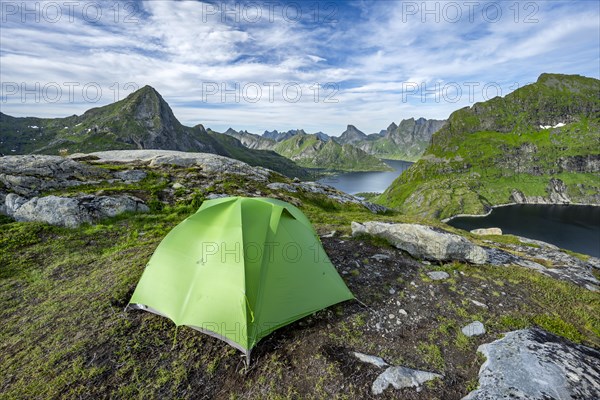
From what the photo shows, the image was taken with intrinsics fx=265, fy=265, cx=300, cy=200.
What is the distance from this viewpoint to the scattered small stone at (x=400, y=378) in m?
5.99

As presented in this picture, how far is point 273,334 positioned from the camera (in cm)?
765

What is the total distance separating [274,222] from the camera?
9289 mm

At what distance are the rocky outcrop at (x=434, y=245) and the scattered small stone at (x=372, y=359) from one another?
703 centimetres

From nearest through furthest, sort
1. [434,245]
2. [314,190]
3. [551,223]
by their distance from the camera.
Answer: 1. [434,245]
2. [314,190]
3. [551,223]

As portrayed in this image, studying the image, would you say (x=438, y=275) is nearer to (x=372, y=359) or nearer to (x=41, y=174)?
(x=372, y=359)

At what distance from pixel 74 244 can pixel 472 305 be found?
724 inches

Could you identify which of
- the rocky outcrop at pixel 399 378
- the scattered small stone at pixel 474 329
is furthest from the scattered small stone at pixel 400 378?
the scattered small stone at pixel 474 329

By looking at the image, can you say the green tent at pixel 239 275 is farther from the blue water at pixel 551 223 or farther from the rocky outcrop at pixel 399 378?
the blue water at pixel 551 223

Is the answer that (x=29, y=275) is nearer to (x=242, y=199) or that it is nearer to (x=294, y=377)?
(x=242, y=199)

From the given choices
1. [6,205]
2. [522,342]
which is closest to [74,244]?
[6,205]

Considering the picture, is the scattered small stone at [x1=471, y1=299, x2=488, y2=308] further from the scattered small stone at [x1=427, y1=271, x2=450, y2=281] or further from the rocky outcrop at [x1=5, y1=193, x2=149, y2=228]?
the rocky outcrop at [x1=5, y1=193, x2=149, y2=228]

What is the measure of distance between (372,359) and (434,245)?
24.9 feet

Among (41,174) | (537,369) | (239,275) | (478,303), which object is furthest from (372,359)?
(41,174)

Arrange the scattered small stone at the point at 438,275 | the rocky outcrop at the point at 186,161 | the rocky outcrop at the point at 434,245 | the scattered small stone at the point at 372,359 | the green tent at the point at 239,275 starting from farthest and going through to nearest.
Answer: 1. the rocky outcrop at the point at 186,161
2. the rocky outcrop at the point at 434,245
3. the scattered small stone at the point at 438,275
4. the green tent at the point at 239,275
5. the scattered small stone at the point at 372,359
